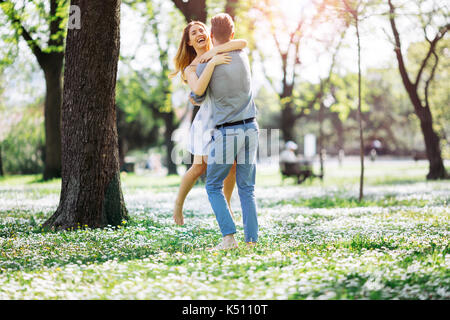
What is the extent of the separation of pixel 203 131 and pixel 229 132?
0.39m

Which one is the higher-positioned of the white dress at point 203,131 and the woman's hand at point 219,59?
the woman's hand at point 219,59

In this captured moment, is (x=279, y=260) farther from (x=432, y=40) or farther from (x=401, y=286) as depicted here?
(x=432, y=40)

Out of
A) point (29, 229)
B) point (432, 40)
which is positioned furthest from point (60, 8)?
point (432, 40)

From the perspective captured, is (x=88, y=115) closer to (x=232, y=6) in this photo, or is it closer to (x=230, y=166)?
(x=230, y=166)

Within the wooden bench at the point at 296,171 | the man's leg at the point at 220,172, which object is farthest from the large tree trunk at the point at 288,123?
the man's leg at the point at 220,172

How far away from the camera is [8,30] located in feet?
56.2

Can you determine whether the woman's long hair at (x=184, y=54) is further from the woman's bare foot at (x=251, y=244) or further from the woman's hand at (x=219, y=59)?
the woman's bare foot at (x=251, y=244)

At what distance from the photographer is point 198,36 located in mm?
5941

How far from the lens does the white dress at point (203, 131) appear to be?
5.84 meters

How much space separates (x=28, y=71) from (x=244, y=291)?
26019 mm

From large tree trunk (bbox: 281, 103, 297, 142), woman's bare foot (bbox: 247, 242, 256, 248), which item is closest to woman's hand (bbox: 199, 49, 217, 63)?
woman's bare foot (bbox: 247, 242, 256, 248)

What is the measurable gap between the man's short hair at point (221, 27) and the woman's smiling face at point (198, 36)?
20 cm

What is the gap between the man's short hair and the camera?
5711mm

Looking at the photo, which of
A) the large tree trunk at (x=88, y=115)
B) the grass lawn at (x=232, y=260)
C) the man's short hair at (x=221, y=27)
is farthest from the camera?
the large tree trunk at (x=88, y=115)
